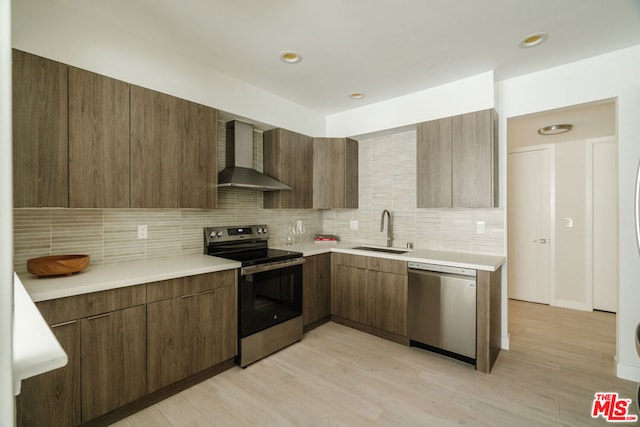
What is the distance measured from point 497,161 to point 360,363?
2.33 m

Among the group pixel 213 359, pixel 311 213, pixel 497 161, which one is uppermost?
pixel 497 161

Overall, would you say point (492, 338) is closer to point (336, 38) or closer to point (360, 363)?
point (360, 363)

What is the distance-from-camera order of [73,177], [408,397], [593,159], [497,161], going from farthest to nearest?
[593,159], [497,161], [408,397], [73,177]

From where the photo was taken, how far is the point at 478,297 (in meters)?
2.46

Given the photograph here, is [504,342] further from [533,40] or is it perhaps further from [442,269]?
[533,40]

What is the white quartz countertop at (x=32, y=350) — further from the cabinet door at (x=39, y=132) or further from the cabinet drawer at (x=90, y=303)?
the cabinet door at (x=39, y=132)

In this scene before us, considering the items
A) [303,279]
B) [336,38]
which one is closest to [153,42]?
[336,38]

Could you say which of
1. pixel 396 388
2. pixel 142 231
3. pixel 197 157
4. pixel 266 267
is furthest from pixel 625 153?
pixel 142 231

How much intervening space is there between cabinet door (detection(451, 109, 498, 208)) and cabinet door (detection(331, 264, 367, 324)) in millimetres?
1280

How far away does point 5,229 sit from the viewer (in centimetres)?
42

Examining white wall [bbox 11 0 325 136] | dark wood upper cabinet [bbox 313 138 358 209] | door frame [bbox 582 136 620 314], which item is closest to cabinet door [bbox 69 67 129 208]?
white wall [bbox 11 0 325 136]

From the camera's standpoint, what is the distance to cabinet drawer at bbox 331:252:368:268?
319 centimetres

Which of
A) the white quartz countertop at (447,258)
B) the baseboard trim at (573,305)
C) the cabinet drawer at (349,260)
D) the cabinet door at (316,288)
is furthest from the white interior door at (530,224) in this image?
the cabinet door at (316,288)

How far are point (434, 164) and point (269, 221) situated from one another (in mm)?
1984
